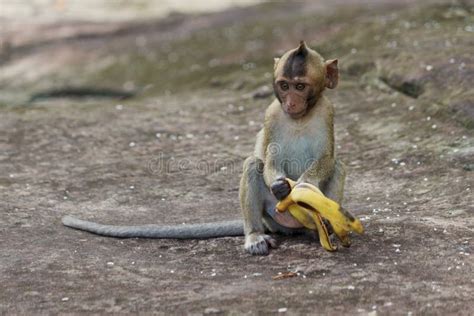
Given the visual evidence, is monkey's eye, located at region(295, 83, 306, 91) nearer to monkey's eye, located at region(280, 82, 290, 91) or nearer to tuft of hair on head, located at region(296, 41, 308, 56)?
monkey's eye, located at region(280, 82, 290, 91)

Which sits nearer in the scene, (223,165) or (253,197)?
(253,197)

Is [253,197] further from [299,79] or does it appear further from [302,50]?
[302,50]

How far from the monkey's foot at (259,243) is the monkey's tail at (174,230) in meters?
0.34

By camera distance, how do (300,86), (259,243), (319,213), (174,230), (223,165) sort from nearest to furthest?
(319,213) → (300,86) → (259,243) → (174,230) → (223,165)

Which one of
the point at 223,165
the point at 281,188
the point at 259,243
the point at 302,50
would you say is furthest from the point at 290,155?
the point at 223,165

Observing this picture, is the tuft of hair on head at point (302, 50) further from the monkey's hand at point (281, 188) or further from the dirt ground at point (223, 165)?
the dirt ground at point (223, 165)

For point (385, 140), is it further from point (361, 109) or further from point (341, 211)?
point (341, 211)

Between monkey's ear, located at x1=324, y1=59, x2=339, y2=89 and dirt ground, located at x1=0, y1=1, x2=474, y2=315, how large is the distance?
44.4 inches

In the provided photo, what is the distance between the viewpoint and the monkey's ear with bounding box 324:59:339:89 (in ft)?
21.6

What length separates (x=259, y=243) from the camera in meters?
6.54

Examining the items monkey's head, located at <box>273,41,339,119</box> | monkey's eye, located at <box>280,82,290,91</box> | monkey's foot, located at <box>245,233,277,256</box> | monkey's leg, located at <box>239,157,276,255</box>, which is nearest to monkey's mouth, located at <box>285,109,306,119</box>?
monkey's head, located at <box>273,41,339,119</box>

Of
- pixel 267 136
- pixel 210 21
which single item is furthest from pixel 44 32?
pixel 267 136

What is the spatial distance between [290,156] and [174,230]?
3.57ft

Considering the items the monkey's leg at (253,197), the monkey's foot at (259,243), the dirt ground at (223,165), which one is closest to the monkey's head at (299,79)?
the monkey's leg at (253,197)
